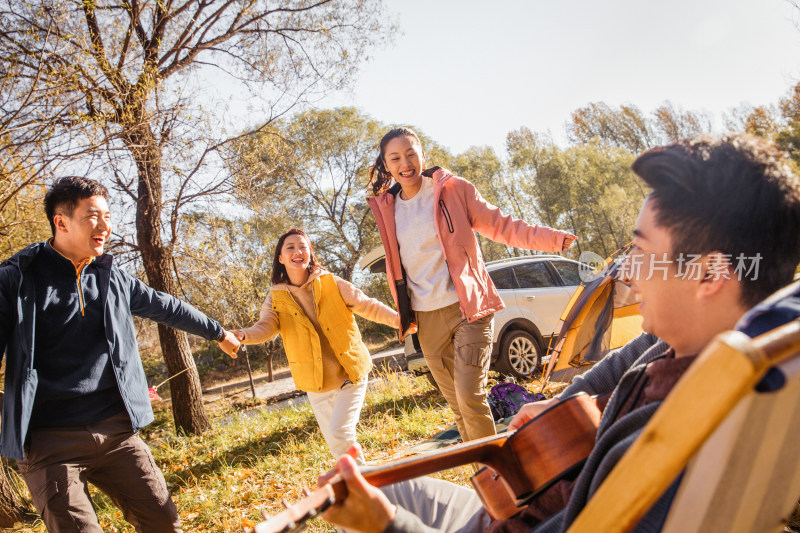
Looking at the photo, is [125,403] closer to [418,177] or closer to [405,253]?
[405,253]

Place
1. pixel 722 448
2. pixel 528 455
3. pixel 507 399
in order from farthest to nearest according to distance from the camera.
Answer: pixel 507 399
pixel 528 455
pixel 722 448

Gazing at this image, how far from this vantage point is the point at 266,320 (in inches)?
145

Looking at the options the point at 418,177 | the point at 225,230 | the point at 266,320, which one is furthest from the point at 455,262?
the point at 225,230

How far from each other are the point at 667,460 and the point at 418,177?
A: 2.80 meters

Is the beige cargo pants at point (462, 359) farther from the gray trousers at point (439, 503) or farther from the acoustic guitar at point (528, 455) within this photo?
the acoustic guitar at point (528, 455)

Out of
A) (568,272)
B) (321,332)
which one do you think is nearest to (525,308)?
(568,272)

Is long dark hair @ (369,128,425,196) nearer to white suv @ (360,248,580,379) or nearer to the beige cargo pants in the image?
the beige cargo pants

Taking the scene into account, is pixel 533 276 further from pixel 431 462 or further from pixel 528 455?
pixel 431 462

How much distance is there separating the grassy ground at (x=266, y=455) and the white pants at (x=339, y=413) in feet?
1.98

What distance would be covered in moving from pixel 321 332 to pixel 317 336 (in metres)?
0.09

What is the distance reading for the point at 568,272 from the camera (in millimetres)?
8141

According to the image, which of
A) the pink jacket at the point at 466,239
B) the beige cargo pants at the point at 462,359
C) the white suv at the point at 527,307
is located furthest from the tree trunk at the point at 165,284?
the beige cargo pants at the point at 462,359

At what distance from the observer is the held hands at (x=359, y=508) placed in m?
1.03

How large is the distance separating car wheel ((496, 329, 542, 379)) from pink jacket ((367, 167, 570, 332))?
413cm
